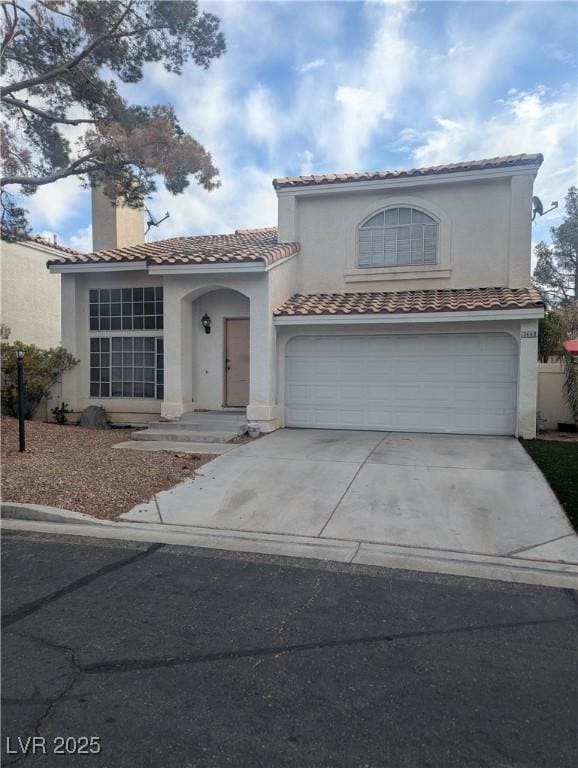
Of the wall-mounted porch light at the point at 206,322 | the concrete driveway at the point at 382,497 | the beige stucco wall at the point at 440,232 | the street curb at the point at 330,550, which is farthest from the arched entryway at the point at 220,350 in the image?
the street curb at the point at 330,550

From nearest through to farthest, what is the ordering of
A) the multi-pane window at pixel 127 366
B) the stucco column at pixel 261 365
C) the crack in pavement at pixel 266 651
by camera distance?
the crack in pavement at pixel 266 651
the stucco column at pixel 261 365
the multi-pane window at pixel 127 366

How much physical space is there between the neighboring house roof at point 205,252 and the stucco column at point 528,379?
18.7 ft

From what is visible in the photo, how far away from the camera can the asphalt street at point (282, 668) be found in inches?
101

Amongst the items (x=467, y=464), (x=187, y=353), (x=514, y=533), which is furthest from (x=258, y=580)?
(x=187, y=353)

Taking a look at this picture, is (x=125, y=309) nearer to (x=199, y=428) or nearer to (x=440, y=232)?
(x=199, y=428)

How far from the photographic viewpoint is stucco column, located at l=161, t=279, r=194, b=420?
486 inches

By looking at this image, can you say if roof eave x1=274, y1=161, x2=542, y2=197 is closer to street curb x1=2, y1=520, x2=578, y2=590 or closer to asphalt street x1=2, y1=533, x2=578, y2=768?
street curb x1=2, y1=520, x2=578, y2=590

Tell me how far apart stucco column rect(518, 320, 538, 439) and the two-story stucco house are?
3 centimetres

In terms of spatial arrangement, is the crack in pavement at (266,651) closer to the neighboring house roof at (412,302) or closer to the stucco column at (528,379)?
the stucco column at (528,379)

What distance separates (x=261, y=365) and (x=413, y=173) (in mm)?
6083

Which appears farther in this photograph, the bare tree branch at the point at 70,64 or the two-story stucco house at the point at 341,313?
the two-story stucco house at the point at 341,313

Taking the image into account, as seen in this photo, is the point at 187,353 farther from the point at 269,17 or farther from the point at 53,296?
the point at 53,296

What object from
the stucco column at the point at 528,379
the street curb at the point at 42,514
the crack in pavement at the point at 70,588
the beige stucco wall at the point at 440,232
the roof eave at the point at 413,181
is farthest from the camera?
the beige stucco wall at the point at 440,232

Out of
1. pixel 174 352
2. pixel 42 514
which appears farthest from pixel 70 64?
pixel 42 514
